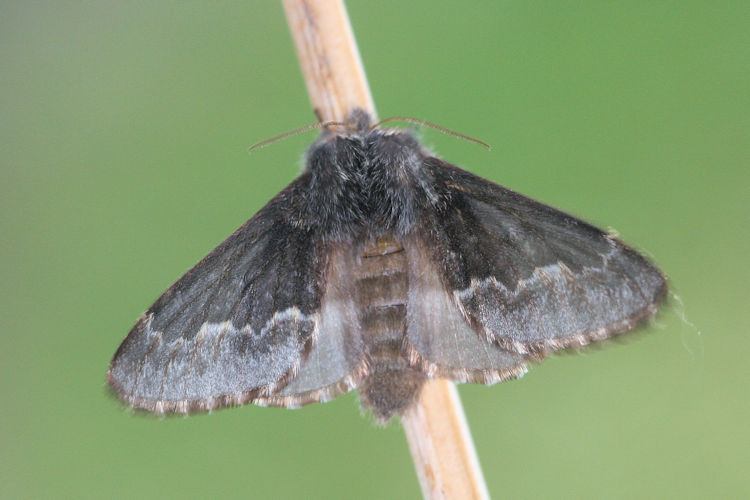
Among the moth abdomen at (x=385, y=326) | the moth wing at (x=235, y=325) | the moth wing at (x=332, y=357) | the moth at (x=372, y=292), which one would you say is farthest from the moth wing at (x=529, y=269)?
the moth wing at (x=235, y=325)

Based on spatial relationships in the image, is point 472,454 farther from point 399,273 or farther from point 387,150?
point 387,150

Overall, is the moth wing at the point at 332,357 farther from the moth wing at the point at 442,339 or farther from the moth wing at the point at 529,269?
the moth wing at the point at 529,269

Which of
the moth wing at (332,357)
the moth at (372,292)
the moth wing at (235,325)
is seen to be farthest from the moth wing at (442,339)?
the moth wing at (235,325)

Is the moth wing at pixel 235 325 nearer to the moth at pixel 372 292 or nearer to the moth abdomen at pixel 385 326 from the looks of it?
the moth at pixel 372 292

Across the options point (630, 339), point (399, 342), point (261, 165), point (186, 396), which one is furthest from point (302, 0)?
point (261, 165)

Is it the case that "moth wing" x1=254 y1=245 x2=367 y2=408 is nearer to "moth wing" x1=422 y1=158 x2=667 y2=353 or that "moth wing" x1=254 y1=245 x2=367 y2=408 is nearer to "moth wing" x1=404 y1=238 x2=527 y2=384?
"moth wing" x1=404 y1=238 x2=527 y2=384

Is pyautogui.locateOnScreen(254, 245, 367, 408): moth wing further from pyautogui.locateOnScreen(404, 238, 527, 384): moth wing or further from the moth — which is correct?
pyautogui.locateOnScreen(404, 238, 527, 384): moth wing

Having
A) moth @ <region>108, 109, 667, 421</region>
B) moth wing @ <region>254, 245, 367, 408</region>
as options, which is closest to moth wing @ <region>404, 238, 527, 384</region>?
moth @ <region>108, 109, 667, 421</region>

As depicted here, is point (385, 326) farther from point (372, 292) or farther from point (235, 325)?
point (235, 325)
